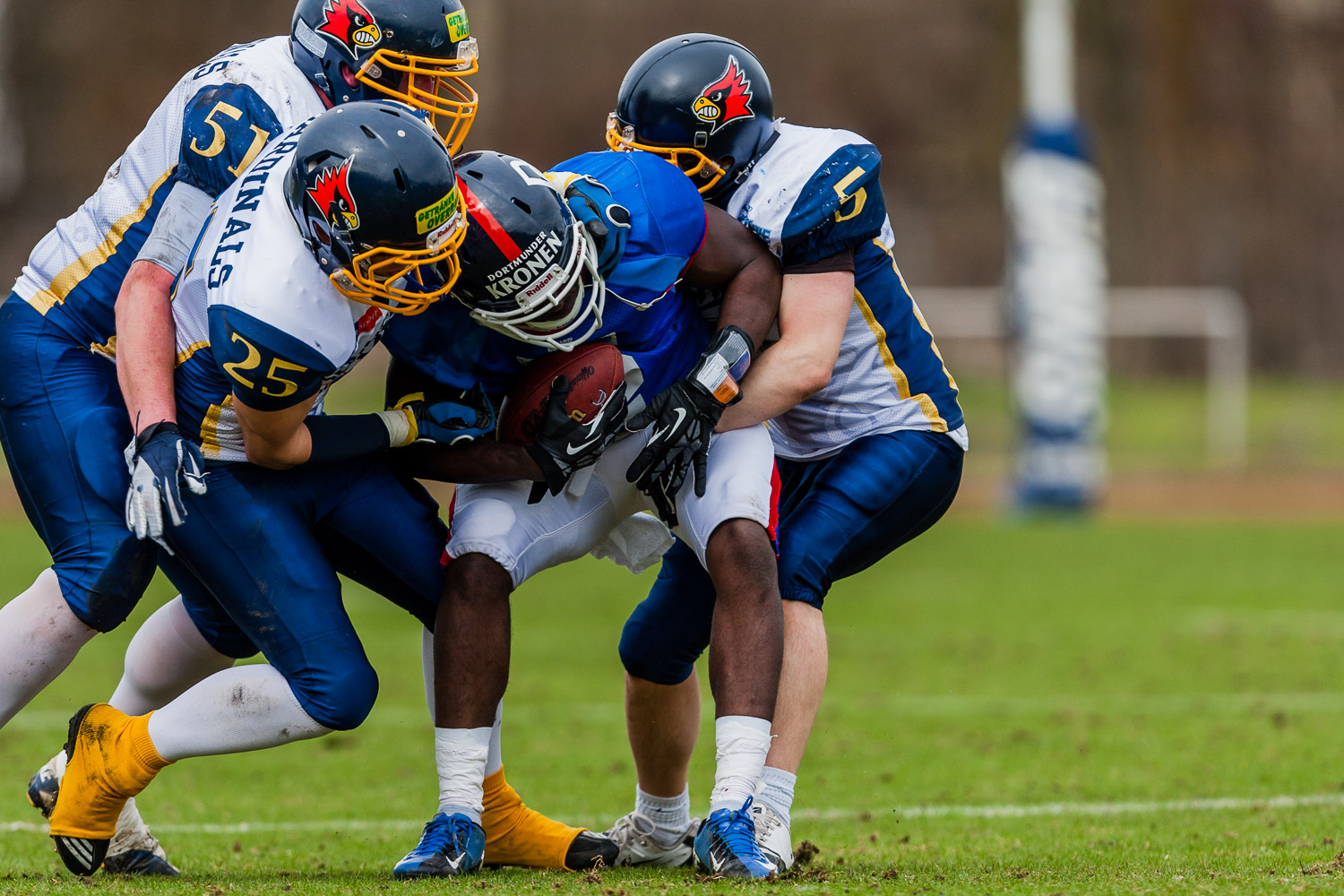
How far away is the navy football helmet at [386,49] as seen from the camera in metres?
3.64

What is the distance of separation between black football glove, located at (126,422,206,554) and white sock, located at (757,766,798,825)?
131 centimetres

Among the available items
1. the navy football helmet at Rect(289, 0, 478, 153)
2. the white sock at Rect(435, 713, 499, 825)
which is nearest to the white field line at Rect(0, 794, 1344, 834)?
the white sock at Rect(435, 713, 499, 825)

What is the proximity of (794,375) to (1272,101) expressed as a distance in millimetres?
26908

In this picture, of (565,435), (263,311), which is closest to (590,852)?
(565,435)

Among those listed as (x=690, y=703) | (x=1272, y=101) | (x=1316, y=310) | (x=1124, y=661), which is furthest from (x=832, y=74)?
(x=690, y=703)

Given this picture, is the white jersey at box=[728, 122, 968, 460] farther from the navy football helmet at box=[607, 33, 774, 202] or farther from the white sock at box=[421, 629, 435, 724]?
the white sock at box=[421, 629, 435, 724]

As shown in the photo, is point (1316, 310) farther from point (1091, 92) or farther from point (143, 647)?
point (143, 647)

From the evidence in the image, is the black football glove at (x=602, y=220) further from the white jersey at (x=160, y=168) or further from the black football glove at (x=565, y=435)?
the white jersey at (x=160, y=168)

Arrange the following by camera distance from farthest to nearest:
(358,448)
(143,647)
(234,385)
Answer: (143,647)
(358,448)
(234,385)

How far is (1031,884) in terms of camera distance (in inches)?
126

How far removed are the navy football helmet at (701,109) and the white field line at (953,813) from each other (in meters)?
1.75

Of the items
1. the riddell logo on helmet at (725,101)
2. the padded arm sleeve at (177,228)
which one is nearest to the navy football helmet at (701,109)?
the riddell logo on helmet at (725,101)

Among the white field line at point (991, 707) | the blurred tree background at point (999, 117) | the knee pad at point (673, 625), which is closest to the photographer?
the knee pad at point (673, 625)

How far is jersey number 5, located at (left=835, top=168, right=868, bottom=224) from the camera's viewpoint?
12.2ft
